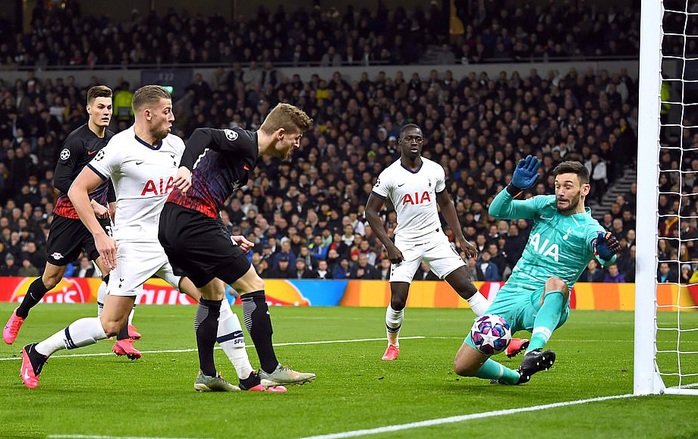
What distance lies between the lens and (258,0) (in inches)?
1497

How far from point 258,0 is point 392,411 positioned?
32300mm

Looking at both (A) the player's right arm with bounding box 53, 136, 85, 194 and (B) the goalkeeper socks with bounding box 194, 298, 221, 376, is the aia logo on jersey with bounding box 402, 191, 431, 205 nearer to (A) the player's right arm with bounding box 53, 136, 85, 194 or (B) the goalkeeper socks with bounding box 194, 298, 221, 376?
(A) the player's right arm with bounding box 53, 136, 85, 194

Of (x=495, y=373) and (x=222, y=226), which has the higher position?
(x=222, y=226)

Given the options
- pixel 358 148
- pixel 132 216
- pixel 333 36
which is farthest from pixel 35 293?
pixel 333 36

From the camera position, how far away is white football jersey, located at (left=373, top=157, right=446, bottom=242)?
1270 centimetres

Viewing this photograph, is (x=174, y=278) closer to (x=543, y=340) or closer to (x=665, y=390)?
(x=543, y=340)

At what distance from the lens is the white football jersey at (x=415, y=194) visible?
1270 centimetres

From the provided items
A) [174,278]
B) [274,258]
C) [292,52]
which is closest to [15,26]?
[292,52]

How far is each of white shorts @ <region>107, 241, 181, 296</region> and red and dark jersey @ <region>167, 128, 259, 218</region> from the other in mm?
952

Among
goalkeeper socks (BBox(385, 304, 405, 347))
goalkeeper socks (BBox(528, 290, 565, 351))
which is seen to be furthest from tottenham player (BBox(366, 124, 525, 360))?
goalkeeper socks (BBox(528, 290, 565, 351))

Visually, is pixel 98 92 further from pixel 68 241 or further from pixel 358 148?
pixel 358 148

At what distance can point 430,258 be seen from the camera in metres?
12.7

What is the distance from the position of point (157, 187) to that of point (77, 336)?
134 centimetres

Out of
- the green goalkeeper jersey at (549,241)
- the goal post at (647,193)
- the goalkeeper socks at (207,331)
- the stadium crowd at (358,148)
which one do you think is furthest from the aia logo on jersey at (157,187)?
the stadium crowd at (358,148)
